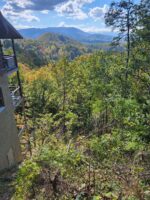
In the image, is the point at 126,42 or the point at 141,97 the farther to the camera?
the point at 126,42

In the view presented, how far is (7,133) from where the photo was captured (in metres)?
18.1

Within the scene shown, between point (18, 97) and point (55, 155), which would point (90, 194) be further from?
point (18, 97)

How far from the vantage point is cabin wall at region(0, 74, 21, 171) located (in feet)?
56.7

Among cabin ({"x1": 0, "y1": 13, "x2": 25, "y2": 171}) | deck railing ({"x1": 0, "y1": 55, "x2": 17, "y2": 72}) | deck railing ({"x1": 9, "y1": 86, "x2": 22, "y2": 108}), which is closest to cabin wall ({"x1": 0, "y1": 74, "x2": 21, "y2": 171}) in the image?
cabin ({"x1": 0, "y1": 13, "x2": 25, "y2": 171})

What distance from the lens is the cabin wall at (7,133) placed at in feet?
56.7

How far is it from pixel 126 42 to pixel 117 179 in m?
17.4

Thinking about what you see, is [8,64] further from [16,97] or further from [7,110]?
[16,97]

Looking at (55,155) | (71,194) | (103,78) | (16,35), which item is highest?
(16,35)

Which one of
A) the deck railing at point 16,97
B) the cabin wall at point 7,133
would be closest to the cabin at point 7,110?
the cabin wall at point 7,133

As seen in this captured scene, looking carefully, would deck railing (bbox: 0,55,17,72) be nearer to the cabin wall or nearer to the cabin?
the cabin

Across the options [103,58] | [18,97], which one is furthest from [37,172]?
[103,58]

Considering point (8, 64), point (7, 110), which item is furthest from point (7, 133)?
point (8, 64)

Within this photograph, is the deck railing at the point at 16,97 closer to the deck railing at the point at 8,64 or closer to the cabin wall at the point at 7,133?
the cabin wall at the point at 7,133

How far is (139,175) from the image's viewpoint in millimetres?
7648
